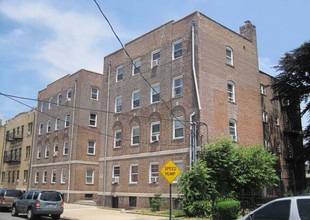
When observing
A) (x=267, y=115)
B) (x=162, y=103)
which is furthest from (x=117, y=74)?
(x=267, y=115)

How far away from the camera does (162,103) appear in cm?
2989

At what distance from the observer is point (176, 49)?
97.8 feet

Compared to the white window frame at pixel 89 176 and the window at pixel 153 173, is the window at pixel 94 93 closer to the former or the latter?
the white window frame at pixel 89 176

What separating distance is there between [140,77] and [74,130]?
13.0m

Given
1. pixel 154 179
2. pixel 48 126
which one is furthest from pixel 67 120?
pixel 154 179

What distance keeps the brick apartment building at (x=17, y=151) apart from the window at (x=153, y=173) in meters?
26.4

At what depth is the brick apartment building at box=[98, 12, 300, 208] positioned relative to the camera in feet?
90.2

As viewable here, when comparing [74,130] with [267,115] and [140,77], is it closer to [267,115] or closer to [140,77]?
[140,77]

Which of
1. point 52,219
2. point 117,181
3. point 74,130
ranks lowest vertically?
point 52,219

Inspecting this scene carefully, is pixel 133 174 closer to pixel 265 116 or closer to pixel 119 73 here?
pixel 119 73

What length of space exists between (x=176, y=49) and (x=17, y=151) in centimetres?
3571

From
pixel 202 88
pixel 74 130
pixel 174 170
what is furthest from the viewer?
pixel 74 130

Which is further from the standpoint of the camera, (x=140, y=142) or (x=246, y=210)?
(x=140, y=142)

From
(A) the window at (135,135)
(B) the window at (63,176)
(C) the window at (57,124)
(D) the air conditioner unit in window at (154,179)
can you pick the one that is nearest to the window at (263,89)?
(A) the window at (135,135)
